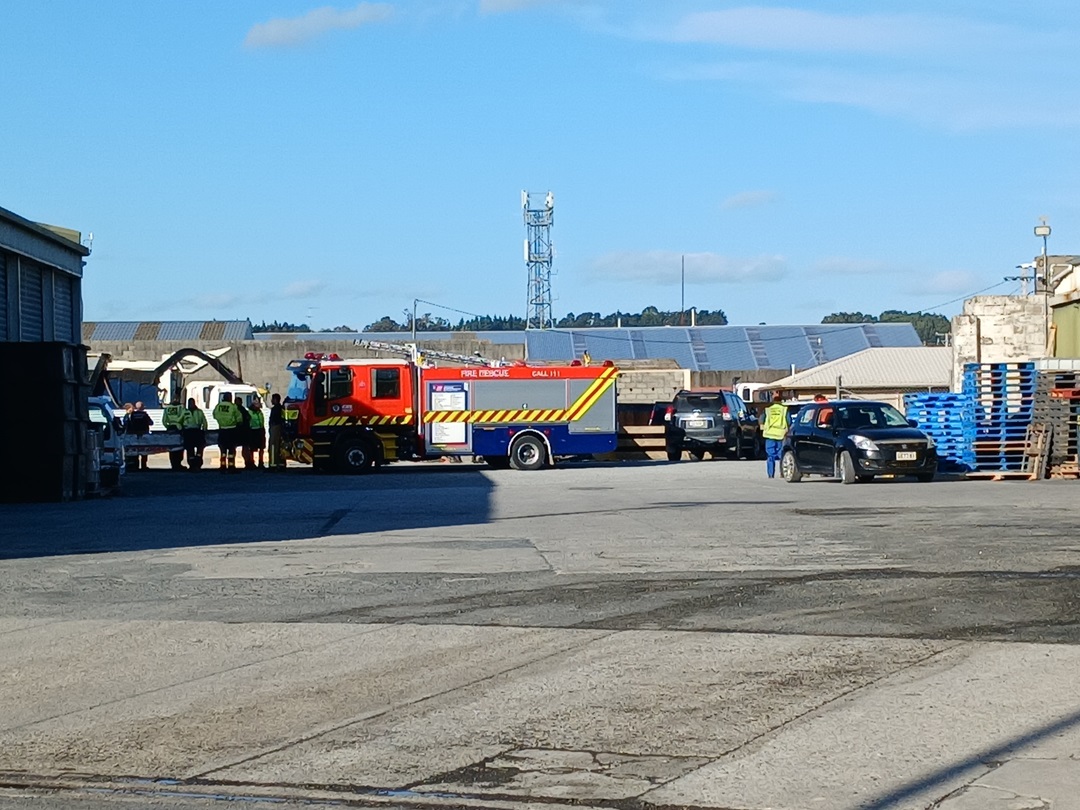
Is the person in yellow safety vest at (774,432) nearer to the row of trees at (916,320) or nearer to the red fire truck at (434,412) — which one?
the red fire truck at (434,412)

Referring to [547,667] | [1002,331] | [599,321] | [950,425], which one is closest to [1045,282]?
[1002,331]

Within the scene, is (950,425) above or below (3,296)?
below

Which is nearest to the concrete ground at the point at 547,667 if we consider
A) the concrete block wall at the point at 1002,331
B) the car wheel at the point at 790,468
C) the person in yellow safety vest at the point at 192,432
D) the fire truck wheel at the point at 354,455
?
the car wheel at the point at 790,468

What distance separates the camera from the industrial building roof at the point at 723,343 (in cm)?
7256

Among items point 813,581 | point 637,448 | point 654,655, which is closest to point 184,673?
point 654,655

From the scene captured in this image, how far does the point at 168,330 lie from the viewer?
77.9 metres

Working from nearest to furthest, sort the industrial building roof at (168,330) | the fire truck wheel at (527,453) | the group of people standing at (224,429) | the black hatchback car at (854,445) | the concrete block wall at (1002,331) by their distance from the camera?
1. the black hatchback car at (854,445)
2. the fire truck wheel at (527,453)
3. the group of people standing at (224,429)
4. the concrete block wall at (1002,331)
5. the industrial building roof at (168,330)

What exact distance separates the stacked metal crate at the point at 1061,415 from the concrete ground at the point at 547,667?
11218 millimetres

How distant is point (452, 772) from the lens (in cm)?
632

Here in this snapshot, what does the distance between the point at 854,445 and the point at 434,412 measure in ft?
34.7

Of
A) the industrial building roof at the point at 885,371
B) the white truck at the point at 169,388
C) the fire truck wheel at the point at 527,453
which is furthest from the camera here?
the industrial building roof at the point at 885,371

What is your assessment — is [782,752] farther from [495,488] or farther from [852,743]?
[495,488]

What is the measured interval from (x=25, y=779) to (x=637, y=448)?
109 feet

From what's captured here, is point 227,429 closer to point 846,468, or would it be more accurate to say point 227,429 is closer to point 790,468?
point 790,468
